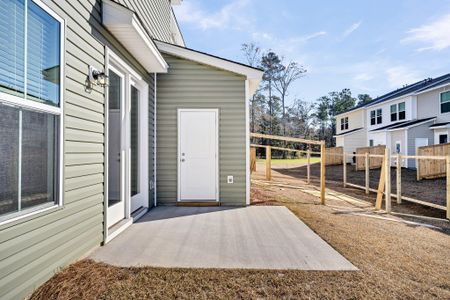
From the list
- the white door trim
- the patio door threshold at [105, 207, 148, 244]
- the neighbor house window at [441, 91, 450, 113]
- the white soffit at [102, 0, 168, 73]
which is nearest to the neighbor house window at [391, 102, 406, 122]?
the neighbor house window at [441, 91, 450, 113]

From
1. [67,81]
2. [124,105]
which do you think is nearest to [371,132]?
[124,105]

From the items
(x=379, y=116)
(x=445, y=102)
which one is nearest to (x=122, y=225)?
(x=445, y=102)

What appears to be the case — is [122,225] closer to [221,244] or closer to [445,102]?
[221,244]

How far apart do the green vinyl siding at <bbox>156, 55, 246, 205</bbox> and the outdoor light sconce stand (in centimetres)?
230

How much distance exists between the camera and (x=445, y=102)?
45.9 ft

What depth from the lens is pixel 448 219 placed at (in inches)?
202

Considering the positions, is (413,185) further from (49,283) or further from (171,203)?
(49,283)

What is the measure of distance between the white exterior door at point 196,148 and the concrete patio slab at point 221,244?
3.04 feet

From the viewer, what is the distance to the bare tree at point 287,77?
A: 28.5m

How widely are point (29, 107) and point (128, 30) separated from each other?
1788mm

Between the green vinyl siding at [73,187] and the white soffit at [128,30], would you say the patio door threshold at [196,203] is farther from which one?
the white soffit at [128,30]

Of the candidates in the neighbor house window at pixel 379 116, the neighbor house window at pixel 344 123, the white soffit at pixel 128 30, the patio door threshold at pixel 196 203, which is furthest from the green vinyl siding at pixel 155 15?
the neighbor house window at pixel 344 123

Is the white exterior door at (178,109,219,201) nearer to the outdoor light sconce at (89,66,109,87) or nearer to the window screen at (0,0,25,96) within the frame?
the outdoor light sconce at (89,66,109,87)

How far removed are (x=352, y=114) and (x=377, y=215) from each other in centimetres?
1990
